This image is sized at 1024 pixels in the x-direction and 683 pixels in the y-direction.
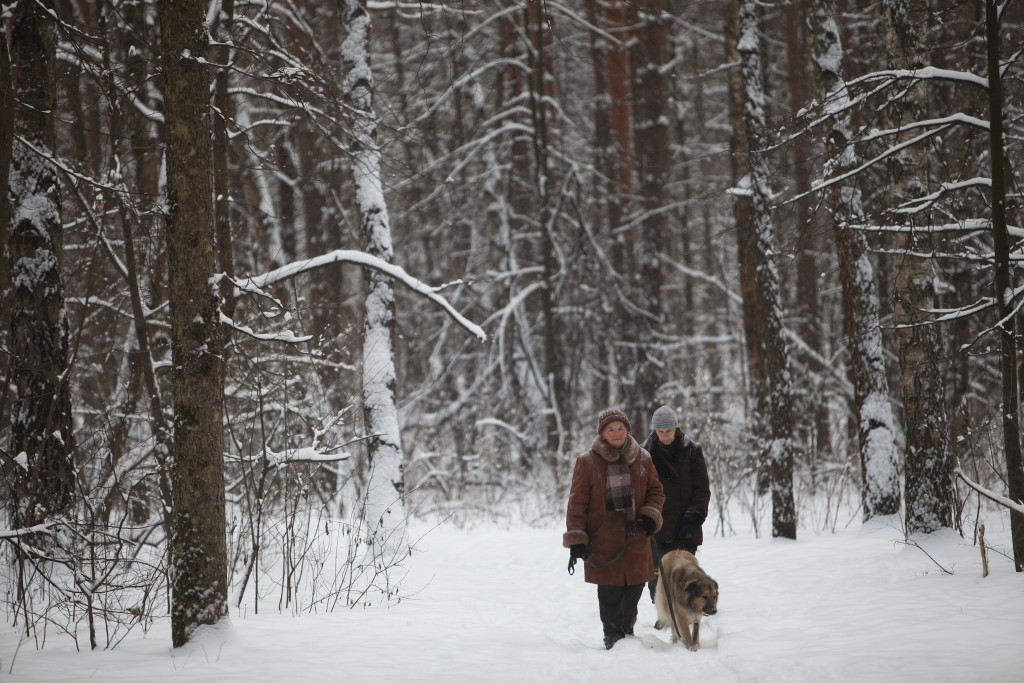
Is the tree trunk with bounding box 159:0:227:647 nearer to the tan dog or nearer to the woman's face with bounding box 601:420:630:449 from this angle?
the woman's face with bounding box 601:420:630:449

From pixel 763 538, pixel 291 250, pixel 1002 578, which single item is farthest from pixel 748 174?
pixel 291 250

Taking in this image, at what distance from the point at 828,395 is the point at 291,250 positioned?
11892 millimetres

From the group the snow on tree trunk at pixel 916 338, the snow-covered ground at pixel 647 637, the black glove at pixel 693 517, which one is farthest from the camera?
the snow on tree trunk at pixel 916 338

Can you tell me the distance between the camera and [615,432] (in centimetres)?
554

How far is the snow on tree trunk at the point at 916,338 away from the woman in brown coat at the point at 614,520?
3.35 m

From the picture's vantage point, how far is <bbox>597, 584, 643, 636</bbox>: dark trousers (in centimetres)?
554

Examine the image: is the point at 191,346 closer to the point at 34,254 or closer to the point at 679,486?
the point at 34,254

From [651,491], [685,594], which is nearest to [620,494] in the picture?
[651,491]

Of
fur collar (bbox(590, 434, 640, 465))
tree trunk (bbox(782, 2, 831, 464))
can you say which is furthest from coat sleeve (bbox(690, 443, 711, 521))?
tree trunk (bbox(782, 2, 831, 464))

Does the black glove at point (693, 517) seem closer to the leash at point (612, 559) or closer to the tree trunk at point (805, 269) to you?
the leash at point (612, 559)

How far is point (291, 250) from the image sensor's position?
57.7ft

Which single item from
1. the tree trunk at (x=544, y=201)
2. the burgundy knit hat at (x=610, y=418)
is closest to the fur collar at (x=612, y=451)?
the burgundy knit hat at (x=610, y=418)

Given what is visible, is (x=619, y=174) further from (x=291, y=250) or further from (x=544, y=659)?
(x=544, y=659)

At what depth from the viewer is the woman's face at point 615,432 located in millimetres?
5535
